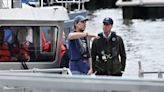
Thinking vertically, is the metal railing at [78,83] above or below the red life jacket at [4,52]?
above

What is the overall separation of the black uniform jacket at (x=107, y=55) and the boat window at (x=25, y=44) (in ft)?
3.25

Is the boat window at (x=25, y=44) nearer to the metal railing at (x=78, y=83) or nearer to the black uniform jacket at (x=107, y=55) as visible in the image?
the black uniform jacket at (x=107, y=55)

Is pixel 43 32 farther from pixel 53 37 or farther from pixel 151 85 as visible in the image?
pixel 151 85

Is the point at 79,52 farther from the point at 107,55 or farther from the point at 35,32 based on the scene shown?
the point at 35,32

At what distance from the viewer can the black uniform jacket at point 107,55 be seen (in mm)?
7203

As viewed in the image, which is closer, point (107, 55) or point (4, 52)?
point (107, 55)

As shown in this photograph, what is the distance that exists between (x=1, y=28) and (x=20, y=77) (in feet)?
13.6

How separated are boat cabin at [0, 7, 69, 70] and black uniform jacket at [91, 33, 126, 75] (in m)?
0.98

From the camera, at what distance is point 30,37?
7.98 meters

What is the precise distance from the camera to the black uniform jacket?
23.6 ft

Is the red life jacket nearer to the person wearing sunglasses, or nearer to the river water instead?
the person wearing sunglasses

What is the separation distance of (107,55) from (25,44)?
1340 millimetres

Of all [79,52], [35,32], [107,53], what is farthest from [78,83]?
[35,32]

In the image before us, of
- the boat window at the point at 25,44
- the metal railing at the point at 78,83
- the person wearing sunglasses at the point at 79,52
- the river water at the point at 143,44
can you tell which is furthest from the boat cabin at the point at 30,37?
the metal railing at the point at 78,83
